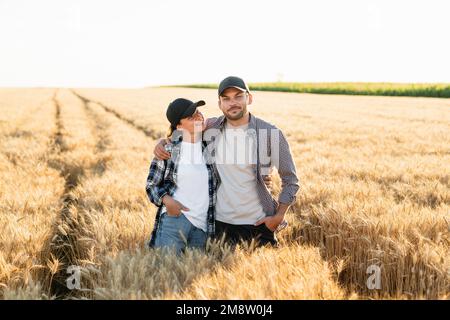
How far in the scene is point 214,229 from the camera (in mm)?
3168

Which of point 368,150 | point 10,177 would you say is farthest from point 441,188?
point 10,177

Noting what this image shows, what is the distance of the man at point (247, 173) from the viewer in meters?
3.25

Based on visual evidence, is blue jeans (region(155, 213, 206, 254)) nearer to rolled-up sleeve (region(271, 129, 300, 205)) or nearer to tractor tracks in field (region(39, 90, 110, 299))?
tractor tracks in field (region(39, 90, 110, 299))

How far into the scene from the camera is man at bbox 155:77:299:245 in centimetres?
325

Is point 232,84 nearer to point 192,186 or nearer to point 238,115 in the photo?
point 238,115

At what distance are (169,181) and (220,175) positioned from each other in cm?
38

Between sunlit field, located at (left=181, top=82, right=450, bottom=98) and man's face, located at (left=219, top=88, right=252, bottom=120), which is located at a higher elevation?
sunlit field, located at (left=181, top=82, right=450, bottom=98)

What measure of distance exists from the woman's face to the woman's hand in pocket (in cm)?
49

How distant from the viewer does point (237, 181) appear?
3.28m

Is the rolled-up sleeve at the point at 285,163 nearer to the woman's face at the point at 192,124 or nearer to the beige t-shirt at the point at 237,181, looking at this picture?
the beige t-shirt at the point at 237,181

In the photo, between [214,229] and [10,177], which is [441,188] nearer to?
[214,229]

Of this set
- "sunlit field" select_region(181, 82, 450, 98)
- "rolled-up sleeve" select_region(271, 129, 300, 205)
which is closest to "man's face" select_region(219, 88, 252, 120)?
"rolled-up sleeve" select_region(271, 129, 300, 205)

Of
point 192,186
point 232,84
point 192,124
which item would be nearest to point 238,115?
point 232,84

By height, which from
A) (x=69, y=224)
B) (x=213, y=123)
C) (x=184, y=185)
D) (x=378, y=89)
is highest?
(x=378, y=89)
